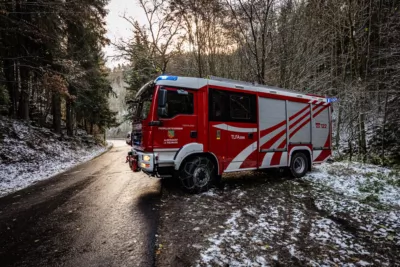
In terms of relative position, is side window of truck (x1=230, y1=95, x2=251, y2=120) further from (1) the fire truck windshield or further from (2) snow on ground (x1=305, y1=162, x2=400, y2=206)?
(2) snow on ground (x1=305, y1=162, x2=400, y2=206)

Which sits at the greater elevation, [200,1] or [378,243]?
[200,1]

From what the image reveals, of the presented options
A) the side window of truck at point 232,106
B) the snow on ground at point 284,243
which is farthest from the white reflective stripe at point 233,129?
the snow on ground at point 284,243

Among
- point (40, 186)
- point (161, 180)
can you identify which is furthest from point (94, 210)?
point (40, 186)

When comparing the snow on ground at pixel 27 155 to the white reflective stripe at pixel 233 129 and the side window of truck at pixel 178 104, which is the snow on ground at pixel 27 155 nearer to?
the side window of truck at pixel 178 104

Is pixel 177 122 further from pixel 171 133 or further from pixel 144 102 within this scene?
pixel 144 102

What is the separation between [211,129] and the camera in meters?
6.11

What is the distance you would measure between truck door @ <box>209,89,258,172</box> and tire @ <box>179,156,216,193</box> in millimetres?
440

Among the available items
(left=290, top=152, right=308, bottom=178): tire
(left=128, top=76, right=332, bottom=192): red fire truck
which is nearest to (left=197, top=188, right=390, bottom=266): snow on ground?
(left=128, top=76, right=332, bottom=192): red fire truck

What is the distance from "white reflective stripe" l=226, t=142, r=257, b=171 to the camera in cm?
650

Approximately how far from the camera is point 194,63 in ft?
55.8

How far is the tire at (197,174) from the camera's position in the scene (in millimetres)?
5863

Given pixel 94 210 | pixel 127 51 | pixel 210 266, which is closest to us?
pixel 210 266

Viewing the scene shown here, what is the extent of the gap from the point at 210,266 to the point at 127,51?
52.4ft

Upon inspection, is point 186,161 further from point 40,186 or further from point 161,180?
point 40,186
